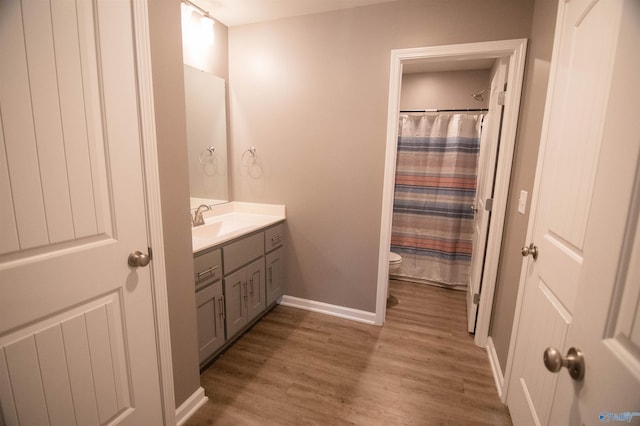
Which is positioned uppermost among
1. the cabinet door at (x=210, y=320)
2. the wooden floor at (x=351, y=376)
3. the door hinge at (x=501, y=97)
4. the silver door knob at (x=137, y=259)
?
the door hinge at (x=501, y=97)

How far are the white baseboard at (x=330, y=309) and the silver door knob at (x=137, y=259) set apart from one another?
1.74 meters

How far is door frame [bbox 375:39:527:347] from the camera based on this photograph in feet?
5.98

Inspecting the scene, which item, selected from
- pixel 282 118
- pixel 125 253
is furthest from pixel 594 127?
pixel 282 118

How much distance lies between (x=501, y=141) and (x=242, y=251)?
6.43 ft

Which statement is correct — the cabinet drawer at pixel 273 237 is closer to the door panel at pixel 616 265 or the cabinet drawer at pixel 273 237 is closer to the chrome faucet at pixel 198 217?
the chrome faucet at pixel 198 217

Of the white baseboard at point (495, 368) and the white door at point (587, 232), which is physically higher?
the white door at point (587, 232)

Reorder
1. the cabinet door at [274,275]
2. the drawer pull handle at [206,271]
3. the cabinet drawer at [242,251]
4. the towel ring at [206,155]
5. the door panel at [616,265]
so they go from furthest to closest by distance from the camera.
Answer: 1. the cabinet door at [274,275]
2. the towel ring at [206,155]
3. the cabinet drawer at [242,251]
4. the drawer pull handle at [206,271]
5. the door panel at [616,265]

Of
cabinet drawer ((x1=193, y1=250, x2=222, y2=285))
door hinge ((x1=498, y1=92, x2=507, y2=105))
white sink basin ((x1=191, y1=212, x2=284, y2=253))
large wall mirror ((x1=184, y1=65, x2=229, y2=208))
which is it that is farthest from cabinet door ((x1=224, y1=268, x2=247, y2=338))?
door hinge ((x1=498, y1=92, x2=507, y2=105))

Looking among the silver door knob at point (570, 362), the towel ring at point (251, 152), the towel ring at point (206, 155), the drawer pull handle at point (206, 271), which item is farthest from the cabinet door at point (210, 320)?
the silver door knob at point (570, 362)

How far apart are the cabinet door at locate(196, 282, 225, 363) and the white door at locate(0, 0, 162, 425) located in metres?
0.55

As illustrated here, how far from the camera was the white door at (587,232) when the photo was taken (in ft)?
1.75

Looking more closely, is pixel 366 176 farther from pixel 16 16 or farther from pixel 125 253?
pixel 16 16

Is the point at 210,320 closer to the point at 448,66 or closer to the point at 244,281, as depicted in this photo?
the point at 244,281

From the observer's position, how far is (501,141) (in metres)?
1.94
